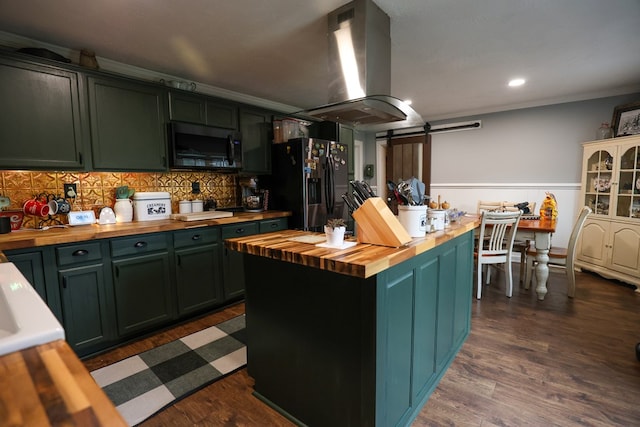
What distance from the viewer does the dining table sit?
3043mm

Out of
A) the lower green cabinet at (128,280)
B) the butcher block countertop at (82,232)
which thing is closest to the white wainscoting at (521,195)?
the lower green cabinet at (128,280)

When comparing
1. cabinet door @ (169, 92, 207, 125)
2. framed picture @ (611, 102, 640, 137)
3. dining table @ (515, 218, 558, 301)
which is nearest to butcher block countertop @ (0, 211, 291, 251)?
cabinet door @ (169, 92, 207, 125)

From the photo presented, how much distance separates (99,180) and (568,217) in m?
5.76

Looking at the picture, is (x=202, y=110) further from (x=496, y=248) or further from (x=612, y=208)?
(x=612, y=208)

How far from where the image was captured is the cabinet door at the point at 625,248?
133 inches

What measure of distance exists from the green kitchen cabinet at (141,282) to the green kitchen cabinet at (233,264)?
536 millimetres

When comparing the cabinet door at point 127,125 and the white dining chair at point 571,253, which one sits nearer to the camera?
the cabinet door at point 127,125

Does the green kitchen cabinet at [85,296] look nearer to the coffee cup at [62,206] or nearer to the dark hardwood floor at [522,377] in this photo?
the dark hardwood floor at [522,377]

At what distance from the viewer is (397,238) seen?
1.42 meters

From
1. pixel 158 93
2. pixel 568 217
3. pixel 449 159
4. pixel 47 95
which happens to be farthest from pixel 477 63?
pixel 47 95

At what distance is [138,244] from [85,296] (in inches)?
18.9

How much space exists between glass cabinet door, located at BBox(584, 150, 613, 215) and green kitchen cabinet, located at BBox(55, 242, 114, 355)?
5.45 m

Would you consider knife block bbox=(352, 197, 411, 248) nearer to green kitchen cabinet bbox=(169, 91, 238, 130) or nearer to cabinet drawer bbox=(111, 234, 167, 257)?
cabinet drawer bbox=(111, 234, 167, 257)

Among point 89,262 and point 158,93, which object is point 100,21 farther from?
point 89,262
